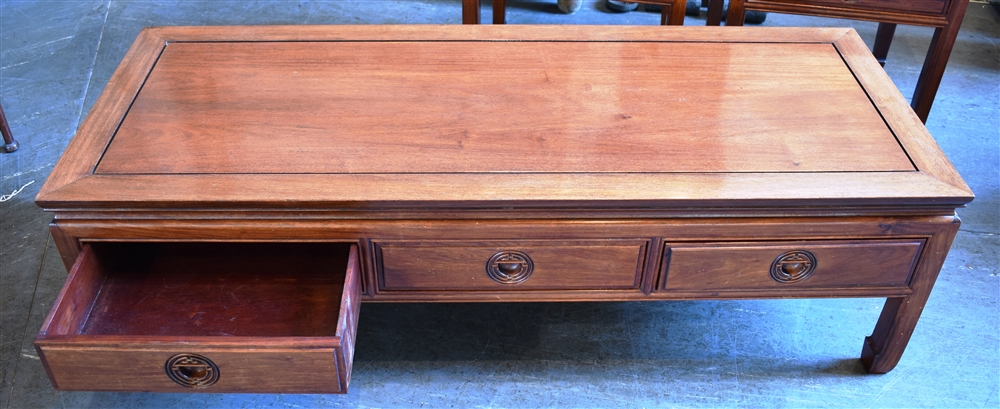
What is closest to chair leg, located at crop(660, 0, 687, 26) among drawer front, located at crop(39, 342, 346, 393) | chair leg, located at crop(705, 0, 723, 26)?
chair leg, located at crop(705, 0, 723, 26)

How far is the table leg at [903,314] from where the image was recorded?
43.8 inches

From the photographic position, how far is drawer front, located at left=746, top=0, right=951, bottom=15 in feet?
5.35

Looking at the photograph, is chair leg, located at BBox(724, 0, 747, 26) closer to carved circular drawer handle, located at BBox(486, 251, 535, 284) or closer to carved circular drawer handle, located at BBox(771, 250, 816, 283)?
carved circular drawer handle, located at BBox(771, 250, 816, 283)

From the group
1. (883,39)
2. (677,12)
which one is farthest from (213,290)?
(883,39)

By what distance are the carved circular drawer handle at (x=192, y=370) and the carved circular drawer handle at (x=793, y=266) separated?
28.9 inches

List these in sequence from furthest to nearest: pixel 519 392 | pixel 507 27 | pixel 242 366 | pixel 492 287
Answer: pixel 507 27, pixel 519 392, pixel 492 287, pixel 242 366

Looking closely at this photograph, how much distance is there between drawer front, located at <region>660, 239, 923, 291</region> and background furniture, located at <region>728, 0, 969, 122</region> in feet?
2.38

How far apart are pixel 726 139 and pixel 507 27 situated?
46 centimetres

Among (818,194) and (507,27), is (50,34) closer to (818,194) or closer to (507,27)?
(507,27)

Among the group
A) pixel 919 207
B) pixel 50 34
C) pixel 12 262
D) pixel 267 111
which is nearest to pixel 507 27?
pixel 267 111

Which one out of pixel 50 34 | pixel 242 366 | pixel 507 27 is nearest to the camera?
pixel 242 366

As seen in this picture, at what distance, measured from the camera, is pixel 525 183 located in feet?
3.45

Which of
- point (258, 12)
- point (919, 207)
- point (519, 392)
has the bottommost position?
point (519, 392)

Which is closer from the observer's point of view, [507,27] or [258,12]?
[507,27]
